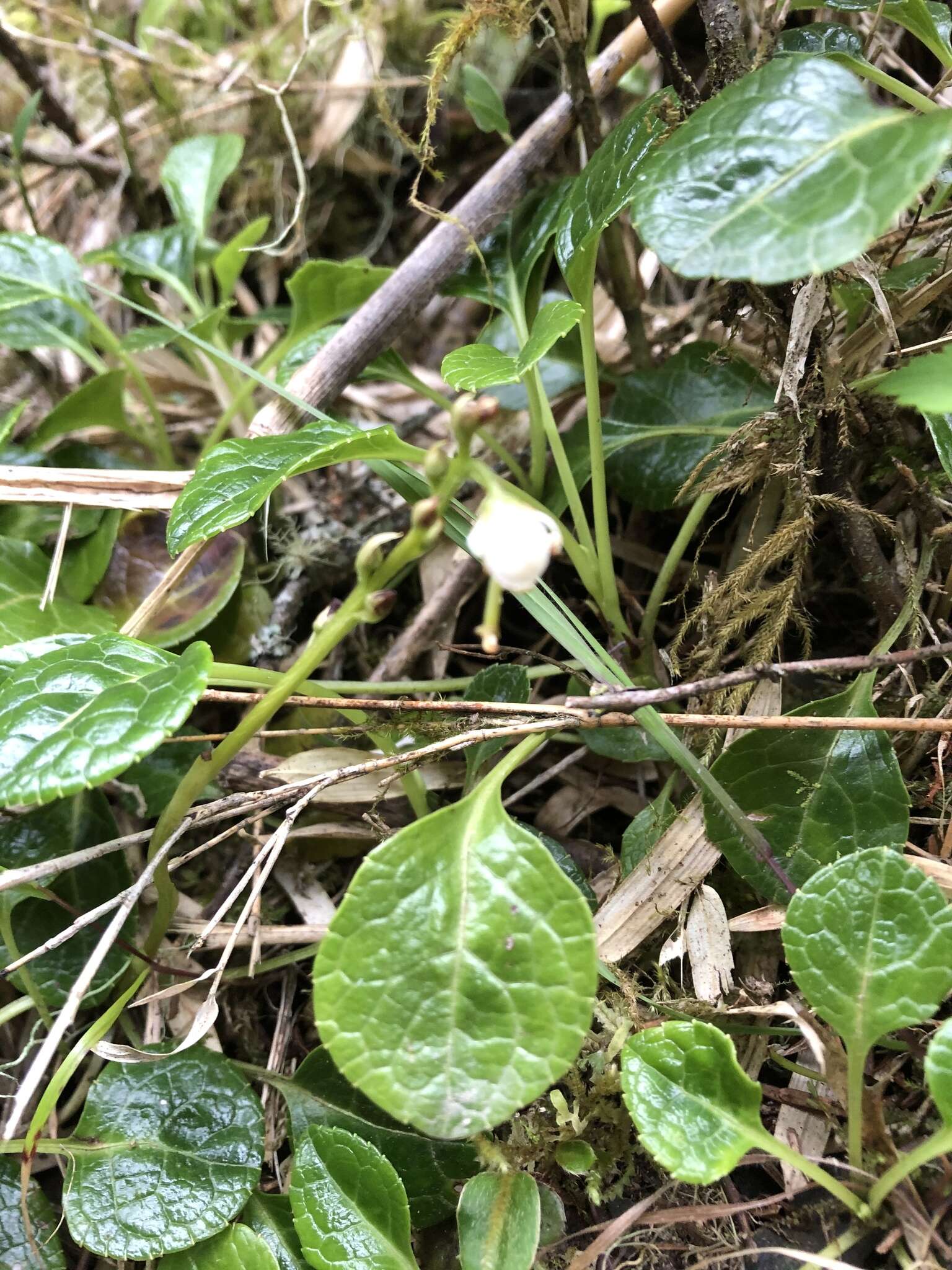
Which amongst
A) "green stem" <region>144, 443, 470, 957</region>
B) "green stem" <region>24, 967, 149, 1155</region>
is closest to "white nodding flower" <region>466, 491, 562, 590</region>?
"green stem" <region>144, 443, 470, 957</region>

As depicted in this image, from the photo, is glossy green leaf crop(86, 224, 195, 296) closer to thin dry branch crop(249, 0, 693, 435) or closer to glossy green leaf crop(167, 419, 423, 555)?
thin dry branch crop(249, 0, 693, 435)

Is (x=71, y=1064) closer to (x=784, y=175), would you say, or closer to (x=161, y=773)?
(x=161, y=773)

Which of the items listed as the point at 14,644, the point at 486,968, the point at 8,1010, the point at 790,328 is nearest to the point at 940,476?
the point at 790,328

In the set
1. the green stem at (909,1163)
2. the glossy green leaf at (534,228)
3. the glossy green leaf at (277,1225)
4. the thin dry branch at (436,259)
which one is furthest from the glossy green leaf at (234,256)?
the green stem at (909,1163)

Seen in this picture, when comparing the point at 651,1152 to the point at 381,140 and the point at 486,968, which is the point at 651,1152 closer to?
the point at 486,968

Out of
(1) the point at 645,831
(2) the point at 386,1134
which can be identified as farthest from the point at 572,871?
(2) the point at 386,1134

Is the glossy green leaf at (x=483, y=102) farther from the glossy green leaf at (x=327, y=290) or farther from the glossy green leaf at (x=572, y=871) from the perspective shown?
the glossy green leaf at (x=572, y=871)
